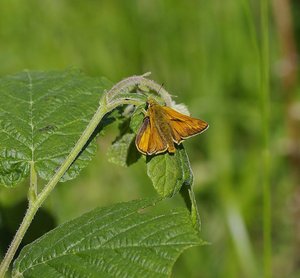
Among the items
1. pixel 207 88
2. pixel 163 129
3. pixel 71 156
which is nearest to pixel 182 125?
pixel 163 129

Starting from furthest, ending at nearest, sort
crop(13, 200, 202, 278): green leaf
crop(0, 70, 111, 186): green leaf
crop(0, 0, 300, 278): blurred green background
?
crop(0, 0, 300, 278): blurred green background, crop(0, 70, 111, 186): green leaf, crop(13, 200, 202, 278): green leaf

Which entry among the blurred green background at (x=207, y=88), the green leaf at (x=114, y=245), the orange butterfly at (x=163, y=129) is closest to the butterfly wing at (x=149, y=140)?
the orange butterfly at (x=163, y=129)

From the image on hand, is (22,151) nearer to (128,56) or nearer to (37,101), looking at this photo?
(37,101)

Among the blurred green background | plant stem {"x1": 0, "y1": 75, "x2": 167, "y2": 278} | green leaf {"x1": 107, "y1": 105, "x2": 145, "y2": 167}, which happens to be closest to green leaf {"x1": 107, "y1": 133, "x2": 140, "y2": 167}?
green leaf {"x1": 107, "y1": 105, "x2": 145, "y2": 167}

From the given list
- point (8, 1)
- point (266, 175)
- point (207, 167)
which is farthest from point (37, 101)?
point (8, 1)

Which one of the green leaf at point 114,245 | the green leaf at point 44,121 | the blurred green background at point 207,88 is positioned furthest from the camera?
the blurred green background at point 207,88

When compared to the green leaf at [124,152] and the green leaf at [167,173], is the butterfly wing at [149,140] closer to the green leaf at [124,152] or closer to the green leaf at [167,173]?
the green leaf at [167,173]

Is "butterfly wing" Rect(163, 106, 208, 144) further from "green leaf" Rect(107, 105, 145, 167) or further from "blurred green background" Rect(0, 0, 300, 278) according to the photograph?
"blurred green background" Rect(0, 0, 300, 278)
